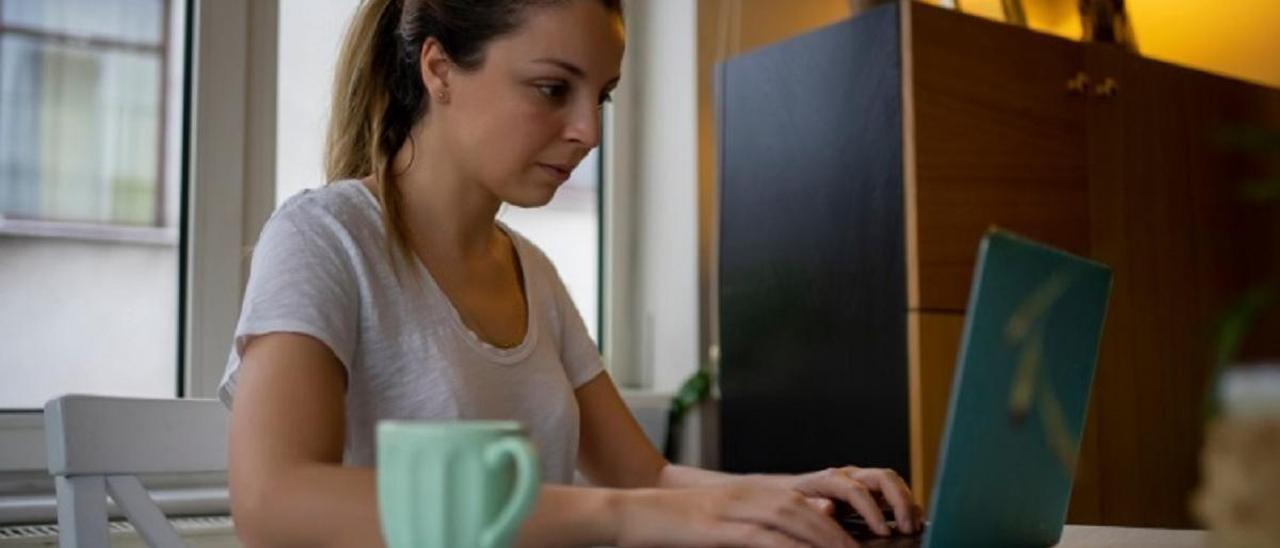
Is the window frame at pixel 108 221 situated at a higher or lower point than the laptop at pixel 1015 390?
higher

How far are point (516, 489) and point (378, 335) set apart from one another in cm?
82

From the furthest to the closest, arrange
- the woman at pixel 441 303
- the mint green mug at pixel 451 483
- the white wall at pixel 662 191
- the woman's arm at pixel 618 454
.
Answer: the white wall at pixel 662 191, the woman's arm at pixel 618 454, the woman at pixel 441 303, the mint green mug at pixel 451 483

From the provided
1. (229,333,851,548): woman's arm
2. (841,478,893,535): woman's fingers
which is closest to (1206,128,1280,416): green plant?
(229,333,851,548): woman's arm

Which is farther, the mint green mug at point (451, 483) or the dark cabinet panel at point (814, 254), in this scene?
the dark cabinet panel at point (814, 254)

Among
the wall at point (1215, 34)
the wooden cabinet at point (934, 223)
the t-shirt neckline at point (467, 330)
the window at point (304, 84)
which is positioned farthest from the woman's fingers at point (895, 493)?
the wall at point (1215, 34)

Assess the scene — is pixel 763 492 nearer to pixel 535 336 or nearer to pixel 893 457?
pixel 535 336

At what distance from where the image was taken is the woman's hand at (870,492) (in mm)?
1199

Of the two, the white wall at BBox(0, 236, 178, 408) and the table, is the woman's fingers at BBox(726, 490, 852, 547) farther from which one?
the white wall at BBox(0, 236, 178, 408)

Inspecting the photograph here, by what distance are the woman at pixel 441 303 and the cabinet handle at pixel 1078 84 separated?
1.15m

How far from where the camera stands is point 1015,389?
79cm

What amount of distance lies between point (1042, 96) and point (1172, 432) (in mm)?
665

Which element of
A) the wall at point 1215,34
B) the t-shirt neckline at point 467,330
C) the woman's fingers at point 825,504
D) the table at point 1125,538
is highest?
the wall at point 1215,34

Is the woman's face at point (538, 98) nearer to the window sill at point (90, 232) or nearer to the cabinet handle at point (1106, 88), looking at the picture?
the window sill at point (90, 232)

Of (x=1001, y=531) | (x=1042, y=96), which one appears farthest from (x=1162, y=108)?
(x=1001, y=531)
